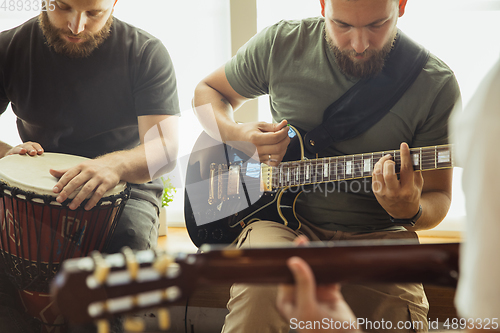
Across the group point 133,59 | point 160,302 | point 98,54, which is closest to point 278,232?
point 160,302

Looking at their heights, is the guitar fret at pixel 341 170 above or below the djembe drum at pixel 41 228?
above

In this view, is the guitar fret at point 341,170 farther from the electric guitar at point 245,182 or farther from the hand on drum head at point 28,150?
the hand on drum head at point 28,150

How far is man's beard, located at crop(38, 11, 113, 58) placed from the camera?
156 centimetres

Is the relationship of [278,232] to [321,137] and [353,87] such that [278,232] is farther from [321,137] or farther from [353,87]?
[353,87]

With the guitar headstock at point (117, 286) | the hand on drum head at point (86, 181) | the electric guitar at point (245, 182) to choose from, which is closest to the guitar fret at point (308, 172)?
the electric guitar at point (245, 182)

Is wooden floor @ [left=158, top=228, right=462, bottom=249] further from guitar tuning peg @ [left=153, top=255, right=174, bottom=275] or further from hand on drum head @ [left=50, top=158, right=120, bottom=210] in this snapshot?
guitar tuning peg @ [left=153, top=255, right=174, bottom=275]

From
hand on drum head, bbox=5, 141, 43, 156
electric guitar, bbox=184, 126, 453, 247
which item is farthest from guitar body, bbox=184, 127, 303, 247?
hand on drum head, bbox=5, 141, 43, 156

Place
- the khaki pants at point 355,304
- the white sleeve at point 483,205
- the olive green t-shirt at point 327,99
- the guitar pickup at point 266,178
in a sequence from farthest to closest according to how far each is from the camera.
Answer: the guitar pickup at point 266,178
the olive green t-shirt at point 327,99
the khaki pants at point 355,304
the white sleeve at point 483,205

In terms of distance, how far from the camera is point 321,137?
4.42 feet

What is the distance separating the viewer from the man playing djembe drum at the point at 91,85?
5.03 feet

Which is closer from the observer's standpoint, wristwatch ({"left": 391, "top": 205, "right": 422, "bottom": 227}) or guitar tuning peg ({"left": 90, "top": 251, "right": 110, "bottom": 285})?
guitar tuning peg ({"left": 90, "top": 251, "right": 110, "bottom": 285})

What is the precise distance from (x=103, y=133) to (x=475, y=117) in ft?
4.62

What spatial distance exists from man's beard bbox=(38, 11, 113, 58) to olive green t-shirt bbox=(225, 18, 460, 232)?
Result: 0.54 metres

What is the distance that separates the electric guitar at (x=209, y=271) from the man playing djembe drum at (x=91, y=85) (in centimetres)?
98
